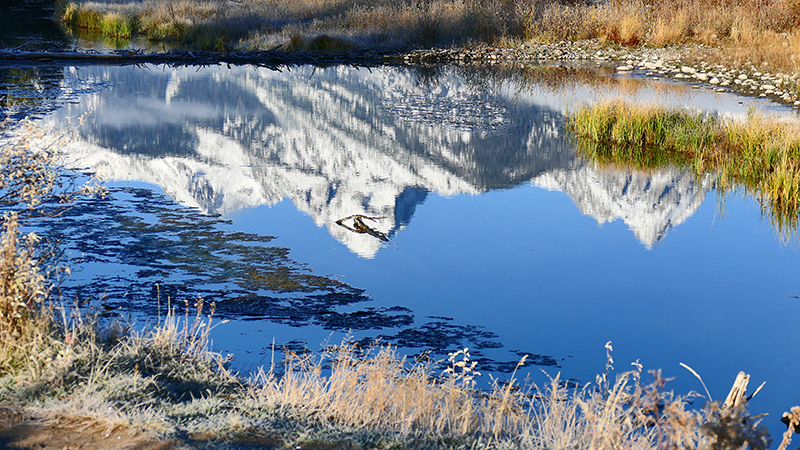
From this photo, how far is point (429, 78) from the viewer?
20.0 meters

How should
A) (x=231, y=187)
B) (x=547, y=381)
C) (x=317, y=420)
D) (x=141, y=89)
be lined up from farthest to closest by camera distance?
(x=141, y=89)
(x=231, y=187)
(x=547, y=381)
(x=317, y=420)

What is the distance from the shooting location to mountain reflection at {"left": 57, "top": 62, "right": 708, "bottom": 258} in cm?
977

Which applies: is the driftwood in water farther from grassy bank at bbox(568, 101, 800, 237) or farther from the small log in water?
grassy bank at bbox(568, 101, 800, 237)

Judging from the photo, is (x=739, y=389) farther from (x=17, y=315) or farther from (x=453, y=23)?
(x=453, y=23)

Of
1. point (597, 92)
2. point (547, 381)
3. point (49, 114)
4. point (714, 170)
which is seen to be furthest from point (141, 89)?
point (547, 381)

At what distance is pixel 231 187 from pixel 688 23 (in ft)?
62.6

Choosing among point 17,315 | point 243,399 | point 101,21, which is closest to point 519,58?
point 101,21

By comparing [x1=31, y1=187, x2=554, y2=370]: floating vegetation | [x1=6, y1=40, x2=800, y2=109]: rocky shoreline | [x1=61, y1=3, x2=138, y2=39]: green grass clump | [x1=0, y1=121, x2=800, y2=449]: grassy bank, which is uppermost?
[x1=61, y1=3, x2=138, y2=39]: green grass clump

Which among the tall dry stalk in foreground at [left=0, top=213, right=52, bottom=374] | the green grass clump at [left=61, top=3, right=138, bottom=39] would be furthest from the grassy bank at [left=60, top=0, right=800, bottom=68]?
the tall dry stalk in foreground at [left=0, top=213, right=52, bottom=374]

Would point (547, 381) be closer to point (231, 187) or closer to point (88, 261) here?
point (88, 261)

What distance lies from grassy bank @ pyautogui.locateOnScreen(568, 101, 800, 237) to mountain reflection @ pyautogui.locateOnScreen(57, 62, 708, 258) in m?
0.54

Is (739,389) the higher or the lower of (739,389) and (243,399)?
the higher

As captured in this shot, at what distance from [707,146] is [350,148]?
5.82 m

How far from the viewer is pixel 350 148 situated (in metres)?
12.8
